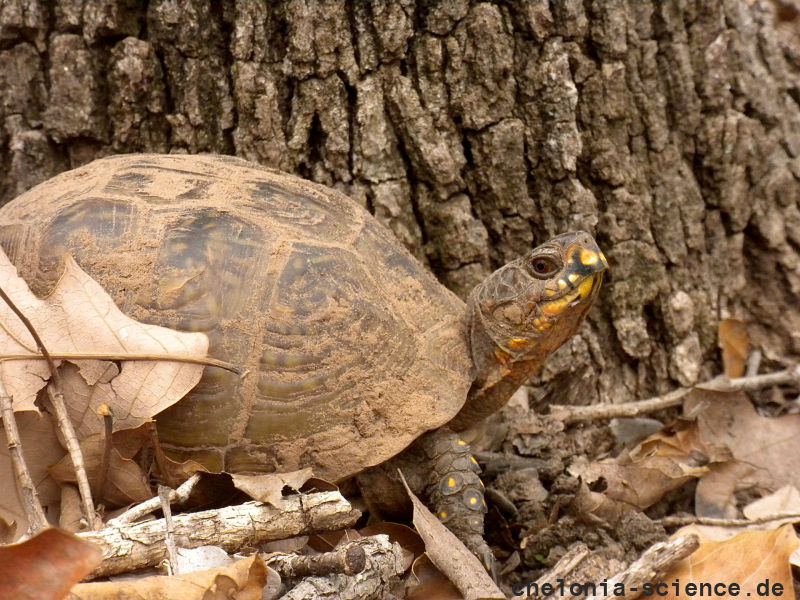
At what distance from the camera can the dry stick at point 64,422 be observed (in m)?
1.96

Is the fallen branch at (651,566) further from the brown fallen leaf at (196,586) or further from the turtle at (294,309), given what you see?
the brown fallen leaf at (196,586)

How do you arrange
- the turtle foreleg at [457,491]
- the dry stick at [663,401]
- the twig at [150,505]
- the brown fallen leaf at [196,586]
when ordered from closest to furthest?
the brown fallen leaf at [196,586] < the twig at [150,505] < the turtle foreleg at [457,491] < the dry stick at [663,401]

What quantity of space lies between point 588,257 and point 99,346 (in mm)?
1389

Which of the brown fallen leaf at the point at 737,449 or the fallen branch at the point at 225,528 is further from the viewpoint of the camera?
the brown fallen leaf at the point at 737,449

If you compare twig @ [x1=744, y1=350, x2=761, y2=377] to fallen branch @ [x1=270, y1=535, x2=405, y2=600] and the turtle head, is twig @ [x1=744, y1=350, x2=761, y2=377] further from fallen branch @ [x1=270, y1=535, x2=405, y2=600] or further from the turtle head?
fallen branch @ [x1=270, y1=535, x2=405, y2=600]

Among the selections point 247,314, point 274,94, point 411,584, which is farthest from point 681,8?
point 411,584

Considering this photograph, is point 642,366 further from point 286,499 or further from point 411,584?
point 286,499

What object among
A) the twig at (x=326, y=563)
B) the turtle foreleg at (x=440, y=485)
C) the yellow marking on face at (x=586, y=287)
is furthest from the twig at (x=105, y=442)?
the yellow marking on face at (x=586, y=287)

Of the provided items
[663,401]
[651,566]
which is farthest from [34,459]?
[663,401]

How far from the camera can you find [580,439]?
304 cm

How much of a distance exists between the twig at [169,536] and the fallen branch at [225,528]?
14 millimetres

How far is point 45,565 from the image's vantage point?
1490mm

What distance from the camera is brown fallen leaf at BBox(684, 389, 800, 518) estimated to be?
278 cm

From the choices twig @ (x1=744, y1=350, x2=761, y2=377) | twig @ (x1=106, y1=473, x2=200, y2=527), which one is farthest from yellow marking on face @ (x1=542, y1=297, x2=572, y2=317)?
twig @ (x1=744, y1=350, x2=761, y2=377)
